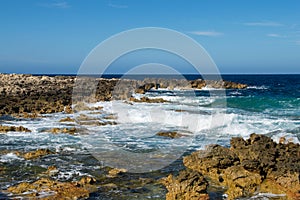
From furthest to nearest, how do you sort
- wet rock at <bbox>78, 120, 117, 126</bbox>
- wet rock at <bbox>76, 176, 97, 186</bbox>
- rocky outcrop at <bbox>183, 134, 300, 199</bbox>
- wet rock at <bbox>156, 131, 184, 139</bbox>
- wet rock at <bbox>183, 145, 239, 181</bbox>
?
wet rock at <bbox>78, 120, 117, 126</bbox> < wet rock at <bbox>156, 131, 184, 139</bbox> < wet rock at <bbox>183, 145, 239, 181</bbox> < wet rock at <bbox>76, 176, 97, 186</bbox> < rocky outcrop at <bbox>183, 134, 300, 199</bbox>

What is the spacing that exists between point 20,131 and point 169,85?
49162mm

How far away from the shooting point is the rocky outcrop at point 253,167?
10.4 metres

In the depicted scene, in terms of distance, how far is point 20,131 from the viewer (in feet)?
64.8

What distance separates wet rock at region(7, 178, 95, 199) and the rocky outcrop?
400 centimetres

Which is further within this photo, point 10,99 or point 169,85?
point 169,85

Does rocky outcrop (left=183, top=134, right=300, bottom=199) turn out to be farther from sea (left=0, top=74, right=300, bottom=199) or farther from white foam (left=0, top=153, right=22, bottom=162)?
white foam (left=0, top=153, right=22, bottom=162)

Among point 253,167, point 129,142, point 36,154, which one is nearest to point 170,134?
point 129,142

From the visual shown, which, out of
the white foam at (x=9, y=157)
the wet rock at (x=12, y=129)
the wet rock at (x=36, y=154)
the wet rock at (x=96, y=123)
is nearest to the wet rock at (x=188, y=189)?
the wet rock at (x=36, y=154)

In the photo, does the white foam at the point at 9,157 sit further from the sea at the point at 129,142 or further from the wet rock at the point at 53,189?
the wet rock at the point at 53,189

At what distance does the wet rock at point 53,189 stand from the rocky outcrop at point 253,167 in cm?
400

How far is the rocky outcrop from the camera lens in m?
10.4

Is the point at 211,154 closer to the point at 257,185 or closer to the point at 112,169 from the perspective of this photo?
the point at 257,185

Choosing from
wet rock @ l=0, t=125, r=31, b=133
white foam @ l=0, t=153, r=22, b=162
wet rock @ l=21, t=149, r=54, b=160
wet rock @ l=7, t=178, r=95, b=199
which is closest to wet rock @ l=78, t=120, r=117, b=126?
wet rock @ l=0, t=125, r=31, b=133

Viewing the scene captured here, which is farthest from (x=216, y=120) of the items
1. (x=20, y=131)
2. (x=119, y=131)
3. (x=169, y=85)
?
(x=169, y=85)
